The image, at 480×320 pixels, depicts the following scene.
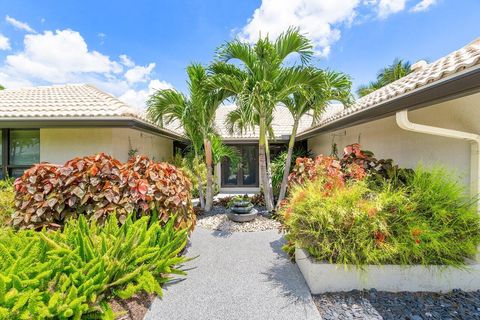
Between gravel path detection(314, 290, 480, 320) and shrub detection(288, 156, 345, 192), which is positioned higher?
shrub detection(288, 156, 345, 192)

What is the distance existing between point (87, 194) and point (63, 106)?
4.74 metres

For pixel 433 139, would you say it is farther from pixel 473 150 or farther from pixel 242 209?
pixel 242 209

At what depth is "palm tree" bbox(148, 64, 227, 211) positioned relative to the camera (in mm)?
7602

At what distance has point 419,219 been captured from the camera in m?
3.79

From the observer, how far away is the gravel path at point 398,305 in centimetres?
322

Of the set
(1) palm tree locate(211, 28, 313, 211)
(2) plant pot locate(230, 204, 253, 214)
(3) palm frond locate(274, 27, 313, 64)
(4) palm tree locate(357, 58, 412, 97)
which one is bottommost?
(2) plant pot locate(230, 204, 253, 214)

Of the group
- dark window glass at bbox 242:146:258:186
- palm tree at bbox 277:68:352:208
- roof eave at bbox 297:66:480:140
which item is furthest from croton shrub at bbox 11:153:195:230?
dark window glass at bbox 242:146:258:186

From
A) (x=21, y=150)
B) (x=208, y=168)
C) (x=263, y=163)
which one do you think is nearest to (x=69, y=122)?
(x=21, y=150)

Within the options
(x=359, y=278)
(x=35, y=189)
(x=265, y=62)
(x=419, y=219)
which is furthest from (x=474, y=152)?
(x=35, y=189)

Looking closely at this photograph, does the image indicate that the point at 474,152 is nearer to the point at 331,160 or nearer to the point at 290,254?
the point at 331,160

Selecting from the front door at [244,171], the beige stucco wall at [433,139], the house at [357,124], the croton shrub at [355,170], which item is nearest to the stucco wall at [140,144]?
the house at [357,124]

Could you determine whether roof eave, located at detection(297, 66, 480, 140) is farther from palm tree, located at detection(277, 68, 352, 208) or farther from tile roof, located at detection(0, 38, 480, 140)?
palm tree, located at detection(277, 68, 352, 208)

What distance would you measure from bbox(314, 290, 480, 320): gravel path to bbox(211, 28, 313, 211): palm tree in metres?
5.00

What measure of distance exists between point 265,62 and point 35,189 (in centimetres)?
677
